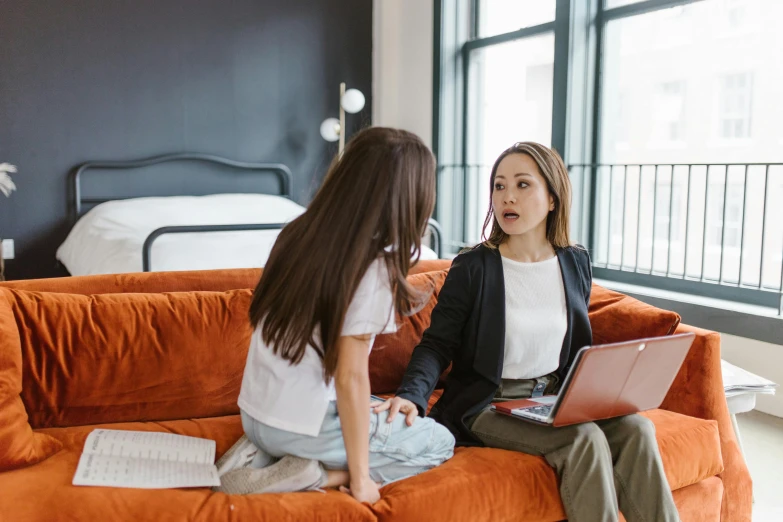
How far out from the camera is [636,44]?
11.6ft

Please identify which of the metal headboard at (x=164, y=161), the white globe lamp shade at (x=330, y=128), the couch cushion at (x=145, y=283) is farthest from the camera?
the white globe lamp shade at (x=330, y=128)

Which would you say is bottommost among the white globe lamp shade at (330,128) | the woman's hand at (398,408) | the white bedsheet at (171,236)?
the woman's hand at (398,408)

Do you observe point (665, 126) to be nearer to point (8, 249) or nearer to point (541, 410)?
point (541, 410)

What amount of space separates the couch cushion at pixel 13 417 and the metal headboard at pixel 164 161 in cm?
256

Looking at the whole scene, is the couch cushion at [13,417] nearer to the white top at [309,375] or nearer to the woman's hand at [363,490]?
the white top at [309,375]

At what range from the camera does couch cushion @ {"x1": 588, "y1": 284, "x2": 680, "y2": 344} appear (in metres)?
1.81

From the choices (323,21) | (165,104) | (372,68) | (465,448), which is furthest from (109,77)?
(465,448)

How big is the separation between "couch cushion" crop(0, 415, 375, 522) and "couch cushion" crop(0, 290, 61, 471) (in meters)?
0.04

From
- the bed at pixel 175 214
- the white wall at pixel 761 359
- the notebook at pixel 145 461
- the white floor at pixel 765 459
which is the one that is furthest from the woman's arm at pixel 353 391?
the white wall at pixel 761 359

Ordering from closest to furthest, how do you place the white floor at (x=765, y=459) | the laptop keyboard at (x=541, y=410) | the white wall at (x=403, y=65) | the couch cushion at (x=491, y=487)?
1. the couch cushion at (x=491, y=487)
2. the laptop keyboard at (x=541, y=410)
3. the white floor at (x=765, y=459)
4. the white wall at (x=403, y=65)

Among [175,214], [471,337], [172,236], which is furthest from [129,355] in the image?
[175,214]

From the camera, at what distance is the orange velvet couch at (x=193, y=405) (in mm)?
1256

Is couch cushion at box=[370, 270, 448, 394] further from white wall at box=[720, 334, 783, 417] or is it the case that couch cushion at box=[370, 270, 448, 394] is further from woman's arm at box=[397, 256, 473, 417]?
white wall at box=[720, 334, 783, 417]

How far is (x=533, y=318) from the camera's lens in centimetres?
166
